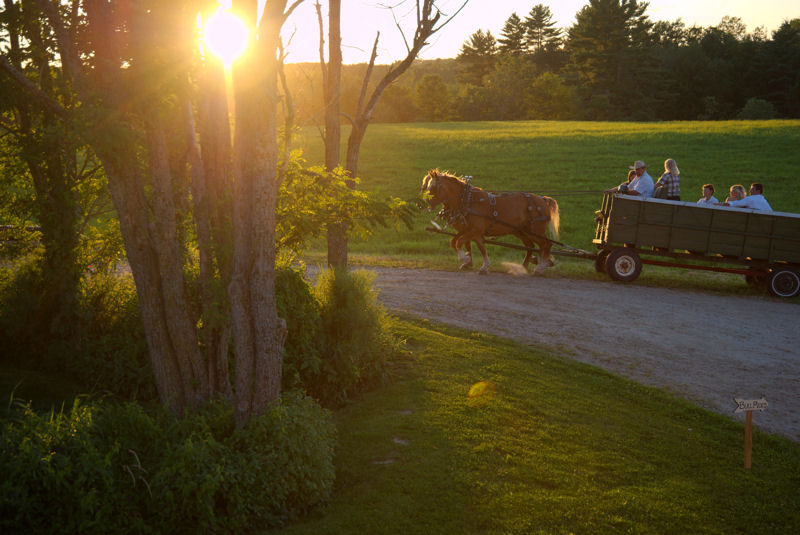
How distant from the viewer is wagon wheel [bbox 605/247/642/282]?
1569cm

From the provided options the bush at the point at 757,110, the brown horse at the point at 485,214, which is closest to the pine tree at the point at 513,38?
the bush at the point at 757,110

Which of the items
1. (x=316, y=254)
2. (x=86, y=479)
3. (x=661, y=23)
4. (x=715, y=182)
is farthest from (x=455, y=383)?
(x=661, y=23)

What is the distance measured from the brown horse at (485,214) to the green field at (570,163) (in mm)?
1036

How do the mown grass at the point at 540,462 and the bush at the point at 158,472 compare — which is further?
the mown grass at the point at 540,462

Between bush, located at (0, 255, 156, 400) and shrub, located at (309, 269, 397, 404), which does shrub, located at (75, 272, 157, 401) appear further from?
shrub, located at (309, 269, 397, 404)

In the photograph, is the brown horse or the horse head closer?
the horse head

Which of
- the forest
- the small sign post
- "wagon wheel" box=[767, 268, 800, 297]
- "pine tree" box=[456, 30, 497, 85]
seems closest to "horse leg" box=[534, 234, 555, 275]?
"wagon wheel" box=[767, 268, 800, 297]

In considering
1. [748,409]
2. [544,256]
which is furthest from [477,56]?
[748,409]

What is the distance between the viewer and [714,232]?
14.9 meters

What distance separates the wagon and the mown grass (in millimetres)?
7024

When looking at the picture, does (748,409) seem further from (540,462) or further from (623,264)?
(623,264)

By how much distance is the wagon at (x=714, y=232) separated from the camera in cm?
1475

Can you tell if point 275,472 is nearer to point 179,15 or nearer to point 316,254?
point 179,15

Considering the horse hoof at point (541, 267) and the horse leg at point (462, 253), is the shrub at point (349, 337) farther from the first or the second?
the horse hoof at point (541, 267)
